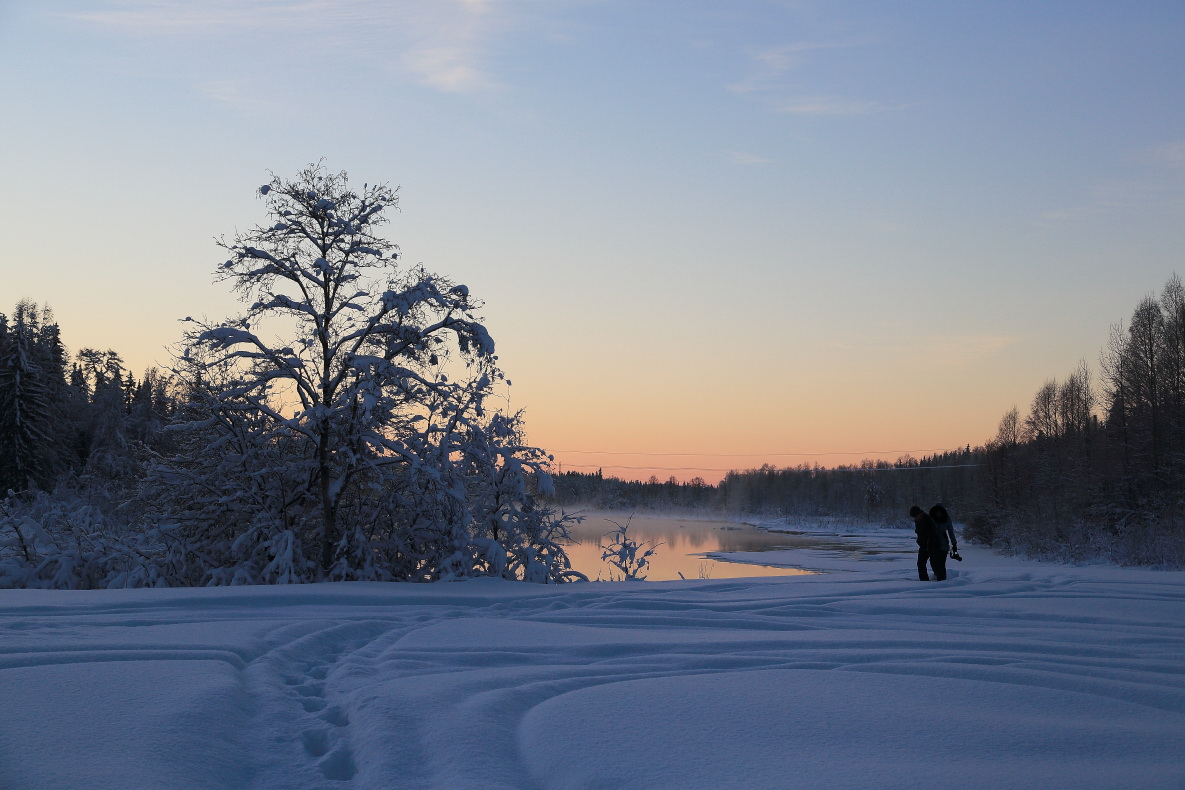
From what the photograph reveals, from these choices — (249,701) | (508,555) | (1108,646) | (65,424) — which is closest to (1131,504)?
(508,555)

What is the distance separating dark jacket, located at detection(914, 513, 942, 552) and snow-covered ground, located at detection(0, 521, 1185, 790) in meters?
3.95

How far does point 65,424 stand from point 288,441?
151 feet

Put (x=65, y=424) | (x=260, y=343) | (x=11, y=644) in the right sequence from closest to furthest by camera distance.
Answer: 1. (x=11, y=644)
2. (x=260, y=343)
3. (x=65, y=424)

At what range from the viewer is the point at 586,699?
532 centimetres

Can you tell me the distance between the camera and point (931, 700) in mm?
5230

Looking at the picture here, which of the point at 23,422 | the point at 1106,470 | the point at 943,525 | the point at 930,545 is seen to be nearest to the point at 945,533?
the point at 943,525

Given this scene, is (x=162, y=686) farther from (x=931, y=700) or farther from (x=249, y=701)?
(x=931, y=700)

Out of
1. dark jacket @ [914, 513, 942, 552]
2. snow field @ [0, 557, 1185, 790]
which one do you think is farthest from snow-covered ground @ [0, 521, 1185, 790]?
dark jacket @ [914, 513, 942, 552]

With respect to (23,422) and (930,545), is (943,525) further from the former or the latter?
(23,422)

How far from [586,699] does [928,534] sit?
1026 centimetres

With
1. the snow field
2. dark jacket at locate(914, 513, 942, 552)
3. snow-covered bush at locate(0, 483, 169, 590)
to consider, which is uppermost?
dark jacket at locate(914, 513, 942, 552)

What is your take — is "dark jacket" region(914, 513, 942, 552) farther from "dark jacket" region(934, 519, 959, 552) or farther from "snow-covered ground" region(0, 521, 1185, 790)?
"snow-covered ground" region(0, 521, 1185, 790)

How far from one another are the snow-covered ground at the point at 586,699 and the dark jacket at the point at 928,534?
3951 millimetres

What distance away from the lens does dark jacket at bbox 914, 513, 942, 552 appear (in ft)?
44.5
